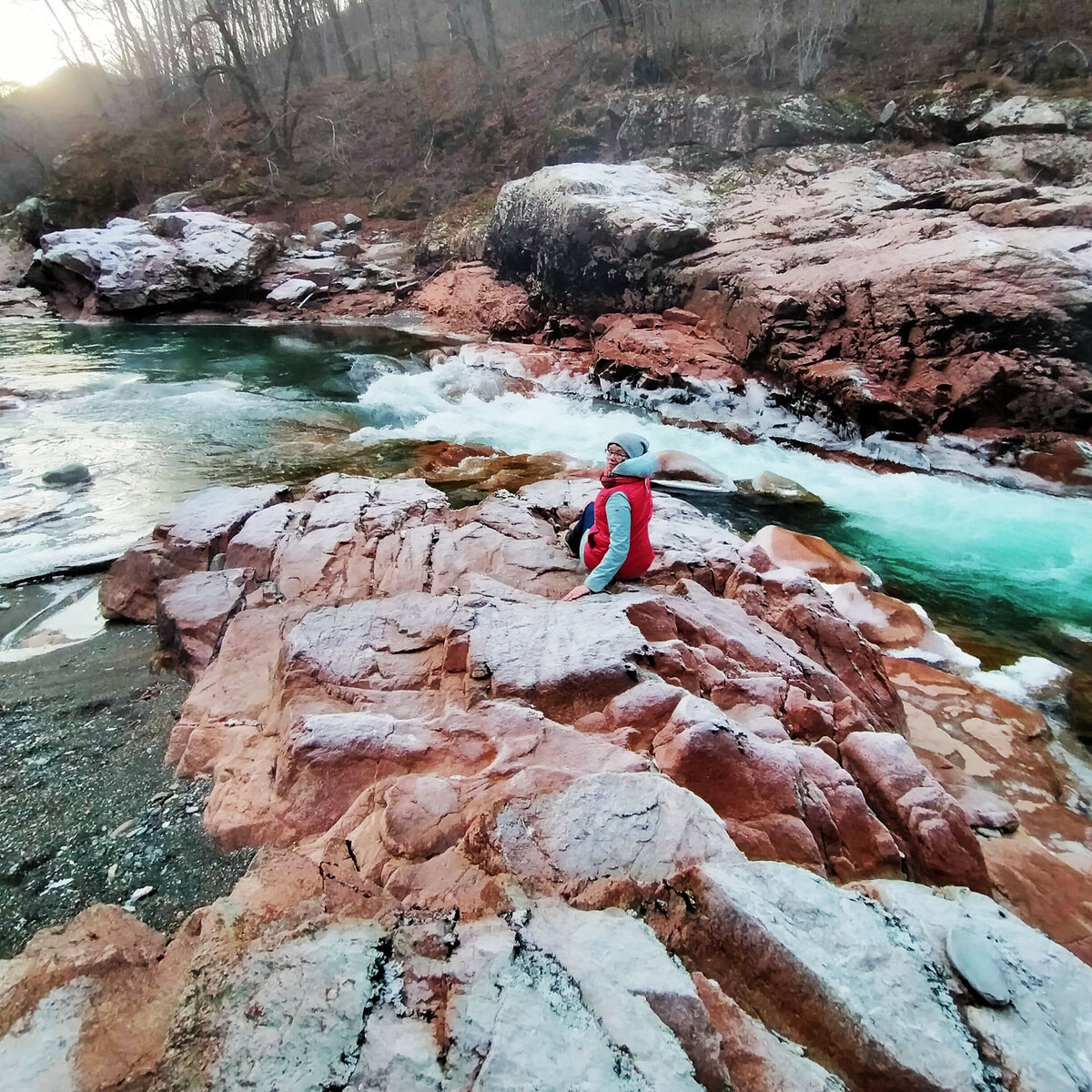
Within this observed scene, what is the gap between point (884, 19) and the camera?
65.8 ft

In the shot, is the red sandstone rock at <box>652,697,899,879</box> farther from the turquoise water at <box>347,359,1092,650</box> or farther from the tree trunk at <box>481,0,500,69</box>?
the tree trunk at <box>481,0,500,69</box>

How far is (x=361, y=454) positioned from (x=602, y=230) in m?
8.60

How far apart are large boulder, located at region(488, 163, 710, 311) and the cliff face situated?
11254mm

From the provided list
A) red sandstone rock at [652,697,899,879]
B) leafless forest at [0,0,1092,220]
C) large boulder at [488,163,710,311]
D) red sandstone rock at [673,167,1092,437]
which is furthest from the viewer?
leafless forest at [0,0,1092,220]

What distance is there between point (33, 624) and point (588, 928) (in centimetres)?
540

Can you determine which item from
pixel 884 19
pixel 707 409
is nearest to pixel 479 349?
pixel 707 409

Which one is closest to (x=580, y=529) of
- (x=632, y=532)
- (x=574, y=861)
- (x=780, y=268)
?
(x=632, y=532)

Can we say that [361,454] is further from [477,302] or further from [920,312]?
[477,302]

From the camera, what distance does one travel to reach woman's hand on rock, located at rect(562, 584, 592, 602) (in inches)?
181

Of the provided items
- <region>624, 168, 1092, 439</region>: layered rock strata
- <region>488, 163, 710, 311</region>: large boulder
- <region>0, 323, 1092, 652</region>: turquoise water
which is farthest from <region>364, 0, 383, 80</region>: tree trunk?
<region>624, 168, 1092, 439</region>: layered rock strata

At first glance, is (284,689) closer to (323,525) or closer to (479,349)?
(323,525)

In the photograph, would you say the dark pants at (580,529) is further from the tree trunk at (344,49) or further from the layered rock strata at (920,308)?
the tree trunk at (344,49)

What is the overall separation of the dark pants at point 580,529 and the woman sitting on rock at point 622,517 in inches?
5.9

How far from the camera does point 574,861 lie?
2537mm
